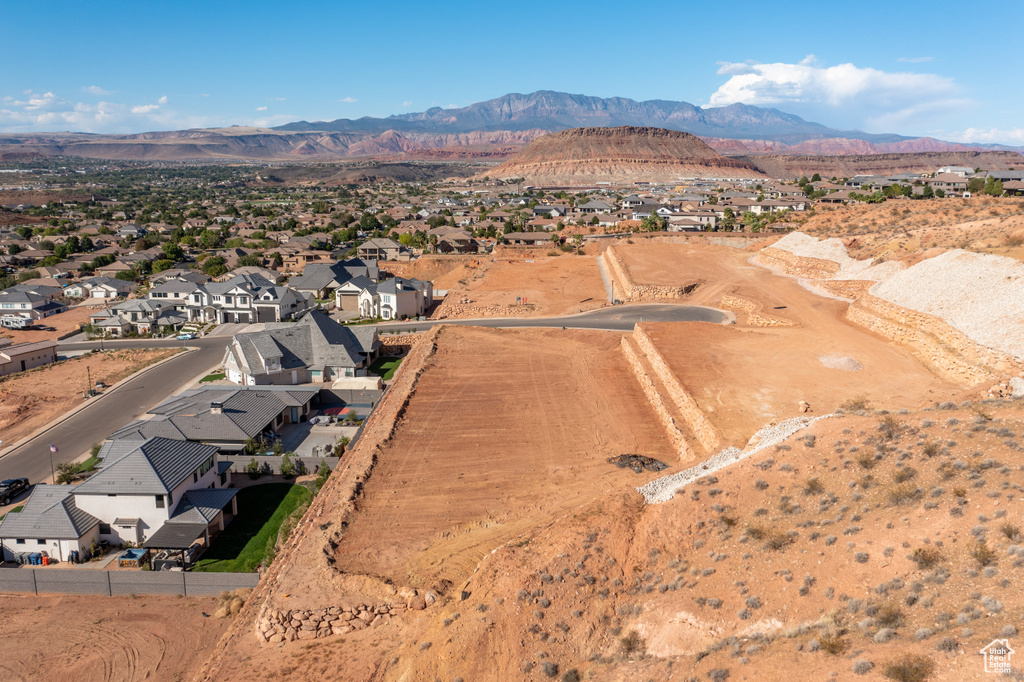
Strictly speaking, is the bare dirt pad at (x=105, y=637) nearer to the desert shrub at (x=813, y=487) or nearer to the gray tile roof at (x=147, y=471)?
the gray tile roof at (x=147, y=471)

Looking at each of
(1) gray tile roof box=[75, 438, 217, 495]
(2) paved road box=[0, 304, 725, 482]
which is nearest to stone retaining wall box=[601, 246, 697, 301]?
(2) paved road box=[0, 304, 725, 482]

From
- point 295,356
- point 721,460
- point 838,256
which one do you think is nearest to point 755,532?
point 721,460

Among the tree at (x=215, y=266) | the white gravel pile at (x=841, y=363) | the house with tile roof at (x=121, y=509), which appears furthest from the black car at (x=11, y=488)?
the tree at (x=215, y=266)

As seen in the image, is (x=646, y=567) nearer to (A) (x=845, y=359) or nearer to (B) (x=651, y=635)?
(B) (x=651, y=635)

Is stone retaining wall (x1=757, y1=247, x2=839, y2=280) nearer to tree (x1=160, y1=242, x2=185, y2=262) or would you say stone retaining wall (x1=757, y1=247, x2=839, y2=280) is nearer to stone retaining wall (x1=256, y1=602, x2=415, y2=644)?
stone retaining wall (x1=256, y1=602, x2=415, y2=644)

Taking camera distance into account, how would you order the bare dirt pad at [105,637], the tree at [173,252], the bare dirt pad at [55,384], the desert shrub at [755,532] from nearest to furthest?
the desert shrub at [755,532] < the bare dirt pad at [105,637] < the bare dirt pad at [55,384] < the tree at [173,252]

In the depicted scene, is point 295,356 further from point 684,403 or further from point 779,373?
point 779,373
